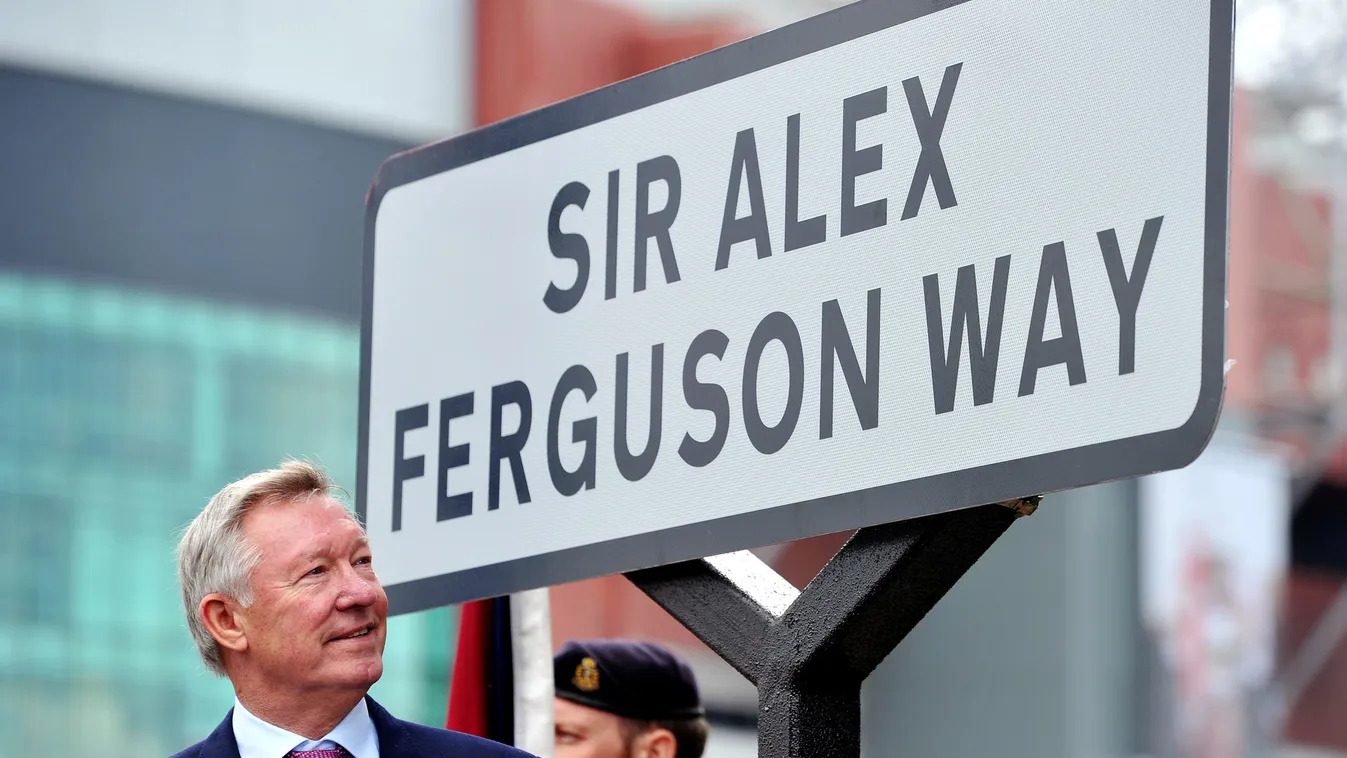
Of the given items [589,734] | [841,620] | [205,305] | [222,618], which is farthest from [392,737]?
[205,305]

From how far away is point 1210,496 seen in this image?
57.5ft

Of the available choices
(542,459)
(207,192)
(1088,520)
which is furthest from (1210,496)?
(542,459)

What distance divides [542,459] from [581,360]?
135 millimetres

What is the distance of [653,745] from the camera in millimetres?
3975

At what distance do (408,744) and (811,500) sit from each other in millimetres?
602

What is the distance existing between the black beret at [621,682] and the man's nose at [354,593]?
54.6 inches

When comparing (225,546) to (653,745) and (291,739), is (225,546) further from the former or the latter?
(653,745)

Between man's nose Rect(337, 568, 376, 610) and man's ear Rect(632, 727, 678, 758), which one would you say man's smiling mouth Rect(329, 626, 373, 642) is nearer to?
man's nose Rect(337, 568, 376, 610)

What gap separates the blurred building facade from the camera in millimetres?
13094

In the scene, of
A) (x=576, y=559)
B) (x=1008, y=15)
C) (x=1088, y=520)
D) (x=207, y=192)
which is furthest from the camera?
A: (x=1088, y=520)

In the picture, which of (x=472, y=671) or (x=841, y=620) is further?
(x=472, y=671)

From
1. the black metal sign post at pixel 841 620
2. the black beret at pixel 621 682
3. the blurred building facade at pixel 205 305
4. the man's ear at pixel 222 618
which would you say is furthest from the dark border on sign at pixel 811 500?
the blurred building facade at pixel 205 305

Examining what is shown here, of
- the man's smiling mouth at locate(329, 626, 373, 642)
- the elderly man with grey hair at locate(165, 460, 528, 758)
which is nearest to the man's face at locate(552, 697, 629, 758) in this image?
the elderly man with grey hair at locate(165, 460, 528, 758)

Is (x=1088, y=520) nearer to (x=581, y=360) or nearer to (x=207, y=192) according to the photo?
(x=207, y=192)
